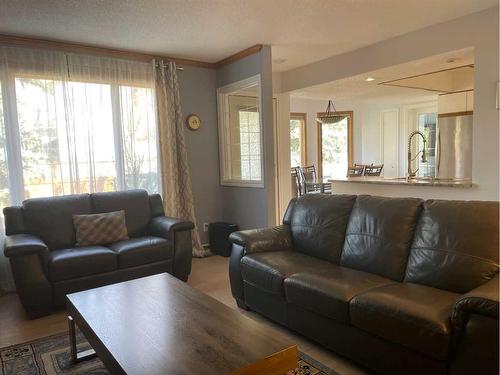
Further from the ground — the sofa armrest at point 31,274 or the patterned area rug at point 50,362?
the sofa armrest at point 31,274

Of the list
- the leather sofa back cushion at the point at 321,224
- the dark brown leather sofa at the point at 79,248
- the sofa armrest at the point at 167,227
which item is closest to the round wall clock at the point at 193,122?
the dark brown leather sofa at the point at 79,248

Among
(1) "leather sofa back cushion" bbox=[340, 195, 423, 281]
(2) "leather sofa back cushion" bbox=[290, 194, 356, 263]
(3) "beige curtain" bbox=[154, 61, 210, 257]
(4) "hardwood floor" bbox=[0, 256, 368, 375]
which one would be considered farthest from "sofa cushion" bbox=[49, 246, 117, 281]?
(1) "leather sofa back cushion" bbox=[340, 195, 423, 281]

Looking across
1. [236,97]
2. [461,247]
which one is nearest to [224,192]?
[236,97]

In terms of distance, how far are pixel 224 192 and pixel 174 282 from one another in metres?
2.76

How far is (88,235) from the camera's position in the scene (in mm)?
3537

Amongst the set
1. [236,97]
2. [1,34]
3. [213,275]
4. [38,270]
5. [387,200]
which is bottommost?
[213,275]

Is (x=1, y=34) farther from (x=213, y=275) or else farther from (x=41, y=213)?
(x=213, y=275)

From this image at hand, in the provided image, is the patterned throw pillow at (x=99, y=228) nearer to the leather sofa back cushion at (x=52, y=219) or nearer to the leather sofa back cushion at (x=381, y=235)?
the leather sofa back cushion at (x=52, y=219)

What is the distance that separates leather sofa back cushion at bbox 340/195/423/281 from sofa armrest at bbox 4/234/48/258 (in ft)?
7.86

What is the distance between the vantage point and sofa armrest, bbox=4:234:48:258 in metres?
2.85

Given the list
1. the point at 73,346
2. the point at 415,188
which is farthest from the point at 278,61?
the point at 73,346

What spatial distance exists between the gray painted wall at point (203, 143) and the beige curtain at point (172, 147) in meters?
0.18

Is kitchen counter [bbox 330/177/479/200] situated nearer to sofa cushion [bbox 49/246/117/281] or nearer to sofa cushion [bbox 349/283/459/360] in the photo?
sofa cushion [bbox 349/283/459/360]

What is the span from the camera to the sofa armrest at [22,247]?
9.34 ft
